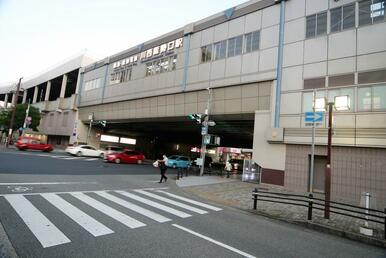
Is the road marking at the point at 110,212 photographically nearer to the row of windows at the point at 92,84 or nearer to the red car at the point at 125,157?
the red car at the point at 125,157

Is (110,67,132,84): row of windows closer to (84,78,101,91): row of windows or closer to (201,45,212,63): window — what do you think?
(84,78,101,91): row of windows

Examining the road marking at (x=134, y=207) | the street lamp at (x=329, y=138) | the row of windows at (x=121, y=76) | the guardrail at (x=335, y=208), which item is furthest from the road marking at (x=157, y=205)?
the row of windows at (x=121, y=76)

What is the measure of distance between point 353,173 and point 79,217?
15.7 m

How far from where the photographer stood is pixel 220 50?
2492cm

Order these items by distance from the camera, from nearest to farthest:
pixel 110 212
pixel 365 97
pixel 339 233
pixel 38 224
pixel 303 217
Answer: pixel 38 224, pixel 110 212, pixel 339 233, pixel 303 217, pixel 365 97

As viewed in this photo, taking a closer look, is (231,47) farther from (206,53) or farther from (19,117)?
(19,117)

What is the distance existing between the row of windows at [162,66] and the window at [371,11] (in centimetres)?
1799

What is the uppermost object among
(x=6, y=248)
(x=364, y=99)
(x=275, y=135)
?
(x=364, y=99)

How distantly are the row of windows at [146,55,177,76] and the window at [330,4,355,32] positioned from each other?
1631 cm

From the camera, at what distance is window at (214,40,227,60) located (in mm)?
24592

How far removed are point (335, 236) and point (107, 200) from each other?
833cm

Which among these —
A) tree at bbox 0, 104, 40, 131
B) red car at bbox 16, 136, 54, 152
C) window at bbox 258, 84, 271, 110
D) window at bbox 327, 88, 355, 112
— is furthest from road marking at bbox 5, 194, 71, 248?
tree at bbox 0, 104, 40, 131

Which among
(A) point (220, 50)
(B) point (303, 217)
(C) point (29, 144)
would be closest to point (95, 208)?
(B) point (303, 217)

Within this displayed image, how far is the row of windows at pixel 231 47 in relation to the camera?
22.4 m
